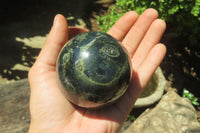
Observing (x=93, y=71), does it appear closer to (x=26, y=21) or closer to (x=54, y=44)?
(x=54, y=44)

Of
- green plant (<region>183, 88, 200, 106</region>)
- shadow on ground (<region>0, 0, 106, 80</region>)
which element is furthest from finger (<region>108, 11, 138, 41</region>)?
shadow on ground (<region>0, 0, 106, 80</region>)

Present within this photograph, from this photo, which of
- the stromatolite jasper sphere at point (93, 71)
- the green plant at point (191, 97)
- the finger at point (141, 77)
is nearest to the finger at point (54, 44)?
the stromatolite jasper sphere at point (93, 71)

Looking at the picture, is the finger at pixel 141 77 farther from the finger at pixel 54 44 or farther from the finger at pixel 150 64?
the finger at pixel 54 44

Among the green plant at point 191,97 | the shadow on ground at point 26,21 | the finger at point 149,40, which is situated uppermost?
the finger at point 149,40

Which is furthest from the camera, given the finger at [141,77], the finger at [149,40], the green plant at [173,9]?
the green plant at [173,9]

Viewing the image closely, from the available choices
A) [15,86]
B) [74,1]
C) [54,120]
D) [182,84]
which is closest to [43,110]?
[54,120]

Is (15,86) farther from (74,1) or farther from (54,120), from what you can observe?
(74,1)

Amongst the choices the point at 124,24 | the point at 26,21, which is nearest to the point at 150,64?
the point at 124,24

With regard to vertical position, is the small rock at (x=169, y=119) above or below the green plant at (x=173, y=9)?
below

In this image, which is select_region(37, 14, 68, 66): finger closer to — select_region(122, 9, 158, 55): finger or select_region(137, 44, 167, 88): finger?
select_region(122, 9, 158, 55): finger
